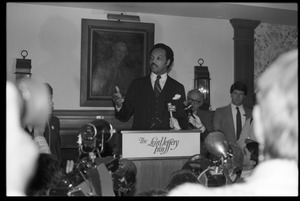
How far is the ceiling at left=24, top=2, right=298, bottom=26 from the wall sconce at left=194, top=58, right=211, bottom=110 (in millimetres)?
758

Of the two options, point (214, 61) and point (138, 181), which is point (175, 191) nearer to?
point (138, 181)

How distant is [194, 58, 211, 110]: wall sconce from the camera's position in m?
5.54

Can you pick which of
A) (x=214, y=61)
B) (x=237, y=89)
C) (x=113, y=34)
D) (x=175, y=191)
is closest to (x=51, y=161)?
(x=175, y=191)

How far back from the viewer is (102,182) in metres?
1.63

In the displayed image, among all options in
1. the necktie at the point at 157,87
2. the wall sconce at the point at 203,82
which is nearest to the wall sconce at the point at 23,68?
the necktie at the point at 157,87

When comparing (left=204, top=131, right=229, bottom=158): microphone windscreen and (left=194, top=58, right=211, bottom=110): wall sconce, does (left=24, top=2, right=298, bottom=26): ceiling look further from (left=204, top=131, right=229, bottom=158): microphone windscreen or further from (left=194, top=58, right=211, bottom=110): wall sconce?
(left=204, top=131, right=229, bottom=158): microphone windscreen

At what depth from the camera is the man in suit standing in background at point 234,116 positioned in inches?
166

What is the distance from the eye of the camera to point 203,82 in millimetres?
5555

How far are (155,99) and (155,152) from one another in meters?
0.66

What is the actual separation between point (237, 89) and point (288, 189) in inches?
131

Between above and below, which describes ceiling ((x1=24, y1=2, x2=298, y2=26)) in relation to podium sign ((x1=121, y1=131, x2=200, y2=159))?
above

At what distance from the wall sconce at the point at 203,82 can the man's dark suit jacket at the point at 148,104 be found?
206 cm

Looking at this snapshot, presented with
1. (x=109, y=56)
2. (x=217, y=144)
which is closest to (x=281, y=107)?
(x=217, y=144)

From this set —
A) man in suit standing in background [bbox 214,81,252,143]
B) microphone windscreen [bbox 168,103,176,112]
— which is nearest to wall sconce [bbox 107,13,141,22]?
man in suit standing in background [bbox 214,81,252,143]
